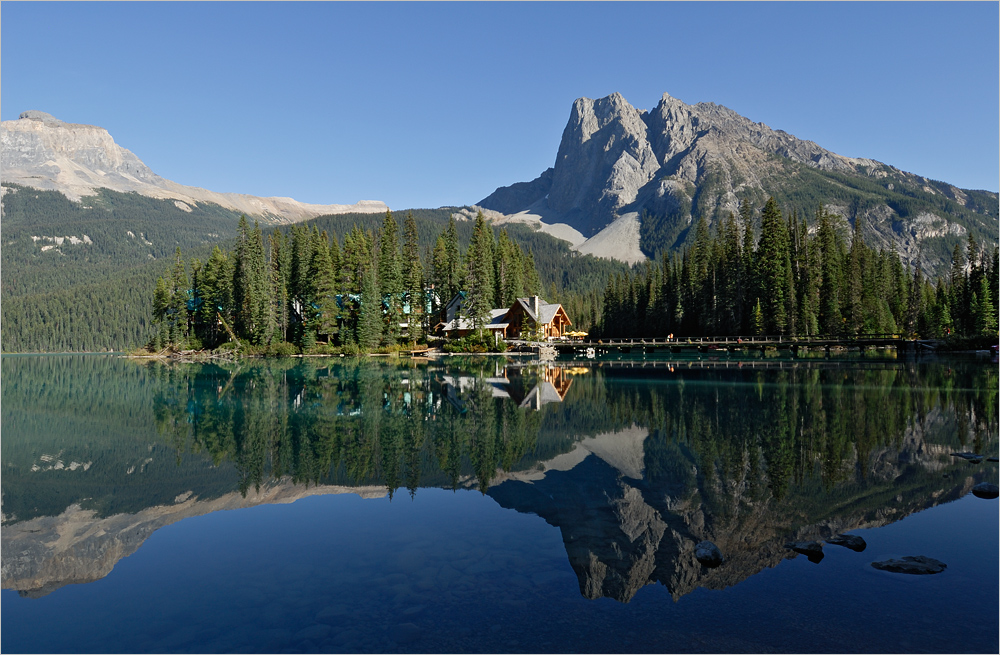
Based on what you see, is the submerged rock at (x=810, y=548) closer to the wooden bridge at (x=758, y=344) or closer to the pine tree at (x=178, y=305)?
the wooden bridge at (x=758, y=344)

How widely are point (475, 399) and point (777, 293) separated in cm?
6426

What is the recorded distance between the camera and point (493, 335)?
88.3 metres

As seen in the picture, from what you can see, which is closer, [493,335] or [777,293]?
[777,293]

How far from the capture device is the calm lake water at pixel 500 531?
789cm

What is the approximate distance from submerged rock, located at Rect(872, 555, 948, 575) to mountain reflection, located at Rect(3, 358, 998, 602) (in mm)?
1490

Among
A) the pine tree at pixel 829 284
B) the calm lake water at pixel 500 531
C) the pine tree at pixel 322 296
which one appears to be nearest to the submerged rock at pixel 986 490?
the calm lake water at pixel 500 531

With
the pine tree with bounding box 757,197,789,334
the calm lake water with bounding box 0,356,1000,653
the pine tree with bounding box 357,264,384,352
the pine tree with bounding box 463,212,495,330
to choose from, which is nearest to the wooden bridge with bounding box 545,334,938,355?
the pine tree with bounding box 757,197,789,334

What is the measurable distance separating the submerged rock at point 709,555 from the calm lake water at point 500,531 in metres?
0.15

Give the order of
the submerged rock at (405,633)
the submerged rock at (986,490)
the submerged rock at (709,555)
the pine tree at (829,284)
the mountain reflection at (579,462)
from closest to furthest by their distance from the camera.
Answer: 1. the submerged rock at (405,633)
2. the submerged rock at (709,555)
3. the mountain reflection at (579,462)
4. the submerged rock at (986,490)
5. the pine tree at (829,284)

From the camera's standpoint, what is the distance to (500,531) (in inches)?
468

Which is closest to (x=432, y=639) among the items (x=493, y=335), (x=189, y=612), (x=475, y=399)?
(x=189, y=612)

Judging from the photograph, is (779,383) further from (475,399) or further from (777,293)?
(777,293)

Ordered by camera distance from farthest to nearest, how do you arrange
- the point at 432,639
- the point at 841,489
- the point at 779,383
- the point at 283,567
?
the point at 779,383
the point at 841,489
the point at 283,567
the point at 432,639

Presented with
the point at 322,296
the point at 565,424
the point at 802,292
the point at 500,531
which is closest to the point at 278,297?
the point at 322,296
